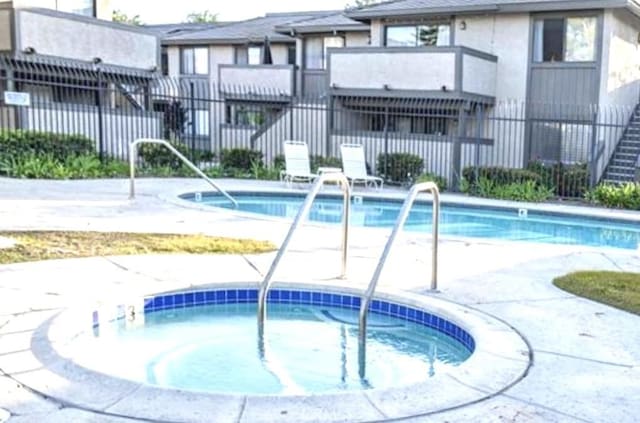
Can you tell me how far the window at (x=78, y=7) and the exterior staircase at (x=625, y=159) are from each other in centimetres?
1628

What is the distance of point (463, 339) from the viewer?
17.9ft

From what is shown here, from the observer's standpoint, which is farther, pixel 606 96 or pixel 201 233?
pixel 606 96

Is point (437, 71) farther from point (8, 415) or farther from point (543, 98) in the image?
point (8, 415)

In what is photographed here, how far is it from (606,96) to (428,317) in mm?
15390

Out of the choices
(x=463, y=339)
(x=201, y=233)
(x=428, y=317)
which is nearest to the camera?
(x=463, y=339)

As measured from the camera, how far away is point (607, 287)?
6.82 metres

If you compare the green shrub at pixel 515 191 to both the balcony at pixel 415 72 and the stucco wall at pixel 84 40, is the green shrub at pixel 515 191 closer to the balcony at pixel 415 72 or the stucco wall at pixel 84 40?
the balcony at pixel 415 72

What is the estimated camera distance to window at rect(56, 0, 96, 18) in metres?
20.9

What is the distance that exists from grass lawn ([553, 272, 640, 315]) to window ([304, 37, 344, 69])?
1921 cm

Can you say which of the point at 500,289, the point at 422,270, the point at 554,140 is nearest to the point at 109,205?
the point at 422,270

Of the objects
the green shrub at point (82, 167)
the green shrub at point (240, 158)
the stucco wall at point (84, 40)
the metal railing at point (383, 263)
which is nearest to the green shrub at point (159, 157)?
the green shrub at point (240, 158)

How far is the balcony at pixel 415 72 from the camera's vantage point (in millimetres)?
18344

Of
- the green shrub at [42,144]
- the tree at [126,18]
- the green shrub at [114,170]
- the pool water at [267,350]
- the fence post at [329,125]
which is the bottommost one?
the pool water at [267,350]

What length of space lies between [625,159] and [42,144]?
15385mm
